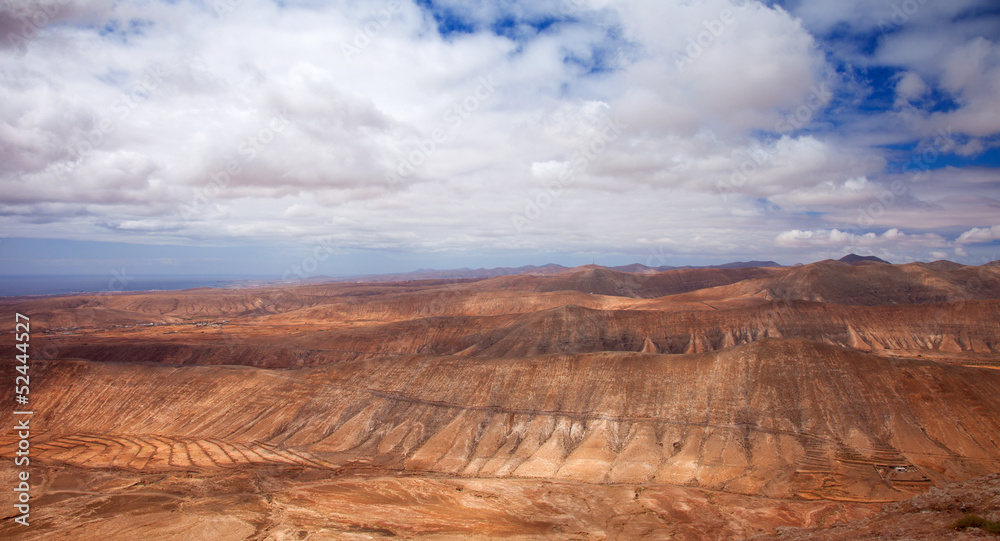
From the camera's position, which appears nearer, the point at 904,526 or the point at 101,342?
the point at 904,526

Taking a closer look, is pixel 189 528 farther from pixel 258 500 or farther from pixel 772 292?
pixel 772 292

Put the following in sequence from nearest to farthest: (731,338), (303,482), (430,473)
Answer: (303,482), (430,473), (731,338)

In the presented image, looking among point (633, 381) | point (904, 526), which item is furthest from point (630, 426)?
point (904, 526)

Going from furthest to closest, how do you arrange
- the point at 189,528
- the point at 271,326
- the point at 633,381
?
the point at 271,326, the point at 633,381, the point at 189,528

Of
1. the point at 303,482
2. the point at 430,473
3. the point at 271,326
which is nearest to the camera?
the point at 303,482

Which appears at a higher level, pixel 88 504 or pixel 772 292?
pixel 772 292

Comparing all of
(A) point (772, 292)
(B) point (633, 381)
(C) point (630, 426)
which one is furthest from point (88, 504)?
(A) point (772, 292)

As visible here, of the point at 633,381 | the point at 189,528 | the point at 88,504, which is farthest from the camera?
the point at 633,381

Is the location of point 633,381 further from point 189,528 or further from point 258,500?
point 189,528

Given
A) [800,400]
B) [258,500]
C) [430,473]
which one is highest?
[800,400]
